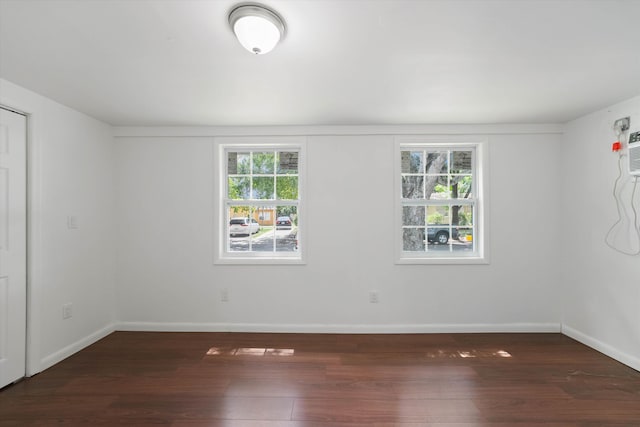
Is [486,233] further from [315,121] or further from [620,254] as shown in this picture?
[315,121]

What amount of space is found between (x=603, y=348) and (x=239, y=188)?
13.1ft

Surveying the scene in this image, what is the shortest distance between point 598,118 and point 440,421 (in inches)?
121

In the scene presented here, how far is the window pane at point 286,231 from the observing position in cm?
354

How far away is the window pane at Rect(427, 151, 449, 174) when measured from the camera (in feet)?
11.6

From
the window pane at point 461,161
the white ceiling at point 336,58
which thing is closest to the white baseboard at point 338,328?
the window pane at point 461,161

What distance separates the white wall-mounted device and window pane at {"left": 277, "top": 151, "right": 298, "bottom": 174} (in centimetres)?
303

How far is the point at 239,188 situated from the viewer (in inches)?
140

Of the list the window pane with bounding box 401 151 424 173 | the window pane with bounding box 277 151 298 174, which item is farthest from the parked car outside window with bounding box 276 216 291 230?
the window pane with bounding box 401 151 424 173

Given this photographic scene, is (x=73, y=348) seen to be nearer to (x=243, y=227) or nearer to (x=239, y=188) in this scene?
(x=243, y=227)

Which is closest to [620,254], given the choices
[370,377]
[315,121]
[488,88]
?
[488,88]

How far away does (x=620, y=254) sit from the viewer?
8.85ft

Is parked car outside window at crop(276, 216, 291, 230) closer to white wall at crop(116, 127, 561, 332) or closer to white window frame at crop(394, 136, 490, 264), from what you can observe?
white wall at crop(116, 127, 561, 332)

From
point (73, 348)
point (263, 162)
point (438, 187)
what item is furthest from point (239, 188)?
point (438, 187)

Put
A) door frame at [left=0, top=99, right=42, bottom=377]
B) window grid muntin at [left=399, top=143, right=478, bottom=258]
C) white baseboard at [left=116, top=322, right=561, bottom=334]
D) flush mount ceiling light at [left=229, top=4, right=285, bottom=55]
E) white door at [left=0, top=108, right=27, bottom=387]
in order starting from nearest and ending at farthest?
flush mount ceiling light at [left=229, top=4, right=285, bottom=55], white door at [left=0, top=108, right=27, bottom=387], door frame at [left=0, top=99, right=42, bottom=377], white baseboard at [left=116, top=322, right=561, bottom=334], window grid muntin at [left=399, top=143, right=478, bottom=258]
